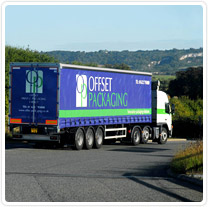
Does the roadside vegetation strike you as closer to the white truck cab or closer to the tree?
the tree

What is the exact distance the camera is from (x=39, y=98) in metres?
23.4

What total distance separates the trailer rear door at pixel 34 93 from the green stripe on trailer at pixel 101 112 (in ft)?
2.39

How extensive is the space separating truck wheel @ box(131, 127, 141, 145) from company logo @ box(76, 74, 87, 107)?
17.8 ft

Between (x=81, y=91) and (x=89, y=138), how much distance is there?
2.40 m

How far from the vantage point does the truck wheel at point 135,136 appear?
2942cm

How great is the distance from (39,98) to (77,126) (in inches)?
91.6

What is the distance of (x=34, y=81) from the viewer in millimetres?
23344

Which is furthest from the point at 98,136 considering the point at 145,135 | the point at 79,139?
the point at 145,135

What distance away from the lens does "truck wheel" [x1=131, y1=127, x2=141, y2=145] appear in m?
29.4

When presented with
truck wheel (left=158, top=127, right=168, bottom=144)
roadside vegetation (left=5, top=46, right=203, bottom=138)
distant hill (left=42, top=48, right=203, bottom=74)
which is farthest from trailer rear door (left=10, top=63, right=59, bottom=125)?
distant hill (left=42, top=48, right=203, bottom=74)

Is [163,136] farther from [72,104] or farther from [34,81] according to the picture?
[34,81]
